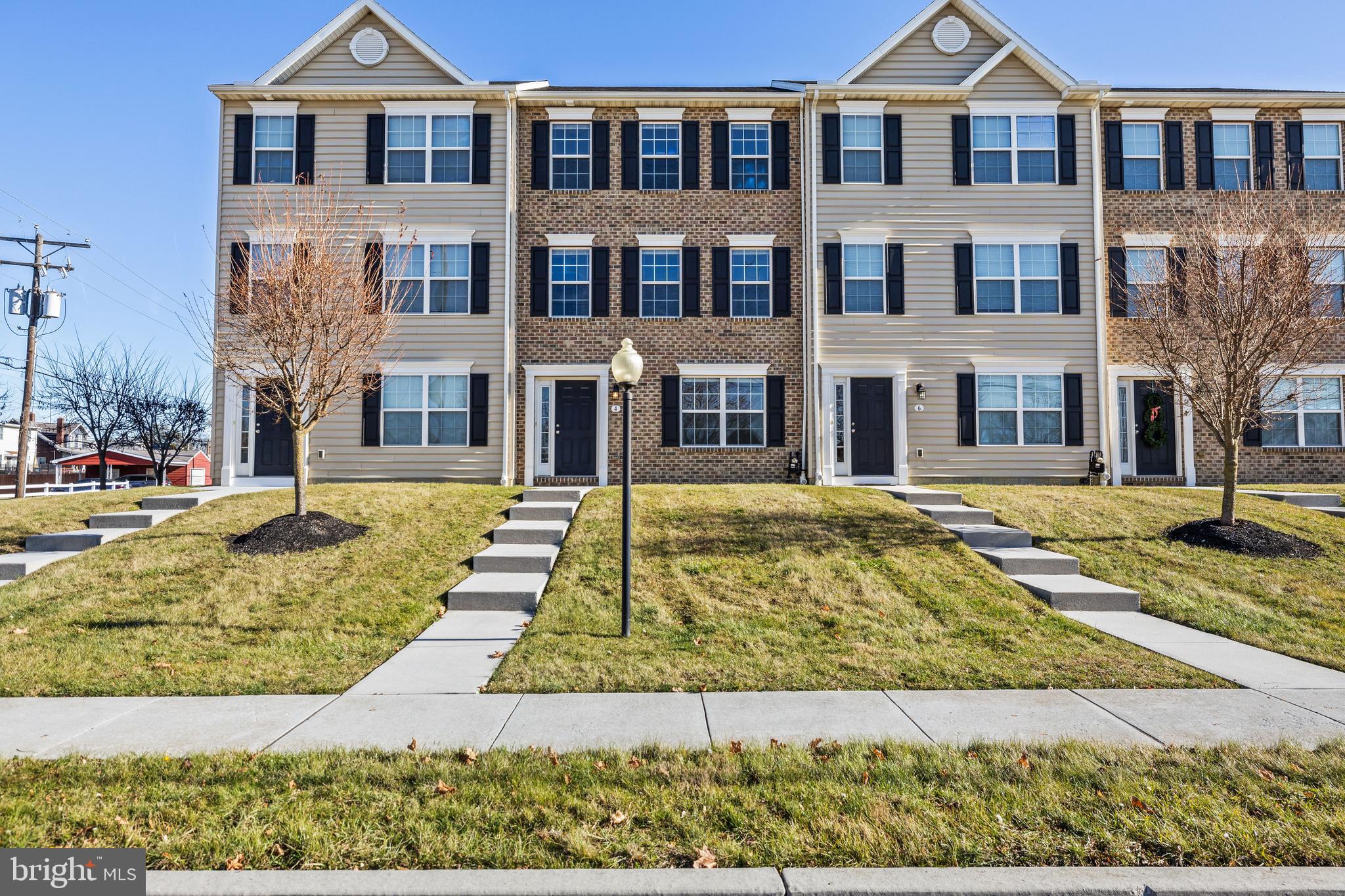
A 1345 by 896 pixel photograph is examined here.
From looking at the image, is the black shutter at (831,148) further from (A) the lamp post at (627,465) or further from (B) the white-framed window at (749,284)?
(A) the lamp post at (627,465)

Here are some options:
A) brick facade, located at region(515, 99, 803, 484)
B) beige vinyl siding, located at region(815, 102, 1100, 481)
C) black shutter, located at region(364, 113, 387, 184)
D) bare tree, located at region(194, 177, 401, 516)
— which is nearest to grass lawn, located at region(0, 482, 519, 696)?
bare tree, located at region(194, 177, 401, 516)

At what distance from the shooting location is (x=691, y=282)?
1596 cm

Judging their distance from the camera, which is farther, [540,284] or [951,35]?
[951,35]

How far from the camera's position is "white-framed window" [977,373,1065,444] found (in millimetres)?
15750

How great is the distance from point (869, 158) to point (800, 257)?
2.74m

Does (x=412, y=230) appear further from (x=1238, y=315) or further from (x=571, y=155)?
(x=1238, y=315)

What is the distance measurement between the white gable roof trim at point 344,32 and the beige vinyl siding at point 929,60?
9.30 metres

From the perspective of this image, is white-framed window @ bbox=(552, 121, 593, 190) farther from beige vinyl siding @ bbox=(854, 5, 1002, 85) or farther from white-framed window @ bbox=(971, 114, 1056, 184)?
white-framed window @ bbox=(971, 114, 1056, 184)

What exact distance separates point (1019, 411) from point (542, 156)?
481 inches

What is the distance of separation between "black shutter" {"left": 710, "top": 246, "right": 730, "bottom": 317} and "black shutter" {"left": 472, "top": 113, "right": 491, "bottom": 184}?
5334 millimetres

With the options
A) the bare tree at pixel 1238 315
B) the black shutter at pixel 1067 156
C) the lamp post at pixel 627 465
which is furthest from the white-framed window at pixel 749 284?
the lamp post at pixel 627 465

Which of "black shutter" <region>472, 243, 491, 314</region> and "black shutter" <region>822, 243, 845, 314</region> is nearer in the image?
"black shutter" <region>472, 243, 491, 314</region>

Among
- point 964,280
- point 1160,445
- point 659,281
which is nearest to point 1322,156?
point 1160,445

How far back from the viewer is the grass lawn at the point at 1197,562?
7469 mm
